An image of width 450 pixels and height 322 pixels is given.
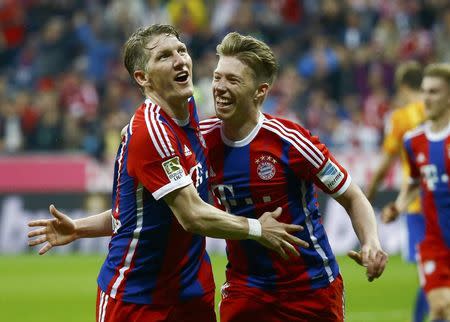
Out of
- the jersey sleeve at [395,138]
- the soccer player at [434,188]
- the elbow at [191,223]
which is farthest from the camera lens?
the jersey sleeve at [395,138]

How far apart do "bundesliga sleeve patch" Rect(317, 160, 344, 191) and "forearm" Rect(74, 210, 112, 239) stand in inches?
47.4

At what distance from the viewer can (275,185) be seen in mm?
5578

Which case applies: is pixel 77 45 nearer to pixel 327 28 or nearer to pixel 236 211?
pixel 327 28

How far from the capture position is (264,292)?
5.62 metres

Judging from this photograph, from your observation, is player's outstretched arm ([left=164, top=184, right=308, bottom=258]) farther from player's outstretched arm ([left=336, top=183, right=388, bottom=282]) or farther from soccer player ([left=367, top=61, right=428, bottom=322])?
soccer player ([left=367, top=61, right=428, bottom=322])

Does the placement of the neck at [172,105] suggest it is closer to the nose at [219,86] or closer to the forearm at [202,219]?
the nose at [219,86]

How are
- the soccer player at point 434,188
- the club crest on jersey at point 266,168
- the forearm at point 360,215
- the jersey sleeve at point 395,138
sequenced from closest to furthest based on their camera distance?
the forearm at point 360,215 < the club crest on jersey at point 266,168 < the soccer player at point 434,188 < the jersey sleeve at point 395,138

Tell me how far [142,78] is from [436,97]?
3406 mm

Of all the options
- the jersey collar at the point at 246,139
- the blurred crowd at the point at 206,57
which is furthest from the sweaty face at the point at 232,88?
the blurred crowd at the point at 206,57

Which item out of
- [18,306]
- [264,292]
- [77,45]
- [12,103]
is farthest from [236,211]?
[77,45]

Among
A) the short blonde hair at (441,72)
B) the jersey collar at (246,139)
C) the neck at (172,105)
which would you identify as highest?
the short blonde hair at (441,72)

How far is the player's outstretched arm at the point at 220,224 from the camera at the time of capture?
499 cm

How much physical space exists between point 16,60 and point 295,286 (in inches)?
622

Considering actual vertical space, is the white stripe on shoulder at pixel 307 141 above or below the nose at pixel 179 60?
below
